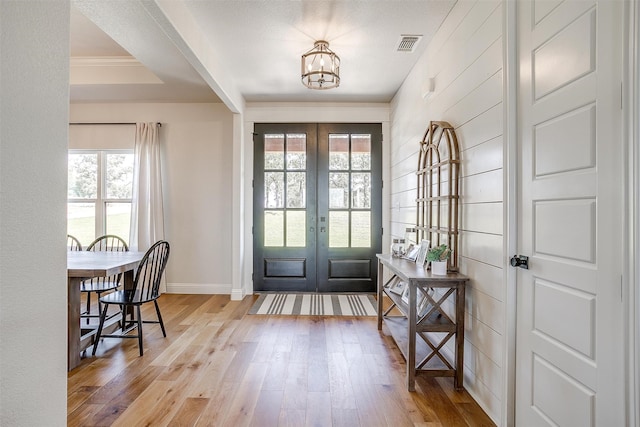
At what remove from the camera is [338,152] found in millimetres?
4703

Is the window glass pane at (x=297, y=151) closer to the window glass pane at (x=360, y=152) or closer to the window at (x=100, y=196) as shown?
the window glass pane at (x=360, y=152)

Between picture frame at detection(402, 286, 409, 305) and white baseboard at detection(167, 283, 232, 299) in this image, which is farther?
white baseboard at detection(167, 283, 232, 299)

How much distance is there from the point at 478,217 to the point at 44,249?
7.28 feet

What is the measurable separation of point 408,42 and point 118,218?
442 cm

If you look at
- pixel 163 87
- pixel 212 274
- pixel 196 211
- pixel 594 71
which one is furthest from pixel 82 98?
pixel 594 71

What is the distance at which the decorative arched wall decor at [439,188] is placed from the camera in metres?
2.41

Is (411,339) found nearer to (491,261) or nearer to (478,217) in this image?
(491,261)

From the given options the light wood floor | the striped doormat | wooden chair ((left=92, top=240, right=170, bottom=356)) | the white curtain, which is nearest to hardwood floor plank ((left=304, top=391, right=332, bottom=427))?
the light wood floor

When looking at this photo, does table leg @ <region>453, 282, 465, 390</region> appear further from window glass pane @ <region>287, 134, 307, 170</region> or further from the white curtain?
the white curtain

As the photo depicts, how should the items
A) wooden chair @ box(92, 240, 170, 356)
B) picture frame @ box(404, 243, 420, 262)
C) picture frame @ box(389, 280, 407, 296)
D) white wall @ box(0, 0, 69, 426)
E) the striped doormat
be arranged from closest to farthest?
white wall @ box(0, 0, 69, 426) → wooden chair @ box(92, 240, 170, 356) → picture frame @ box(404, 243, 420, 262) → picture frame @ box(389, 280, 407, 296) → the striped doormat

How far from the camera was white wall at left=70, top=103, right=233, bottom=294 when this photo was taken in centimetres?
473

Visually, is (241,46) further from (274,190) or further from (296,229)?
(296,229)

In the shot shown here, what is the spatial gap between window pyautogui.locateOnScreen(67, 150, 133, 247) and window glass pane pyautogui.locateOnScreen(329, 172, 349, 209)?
2.89 meters

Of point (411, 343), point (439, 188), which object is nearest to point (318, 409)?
point (411, 343)
